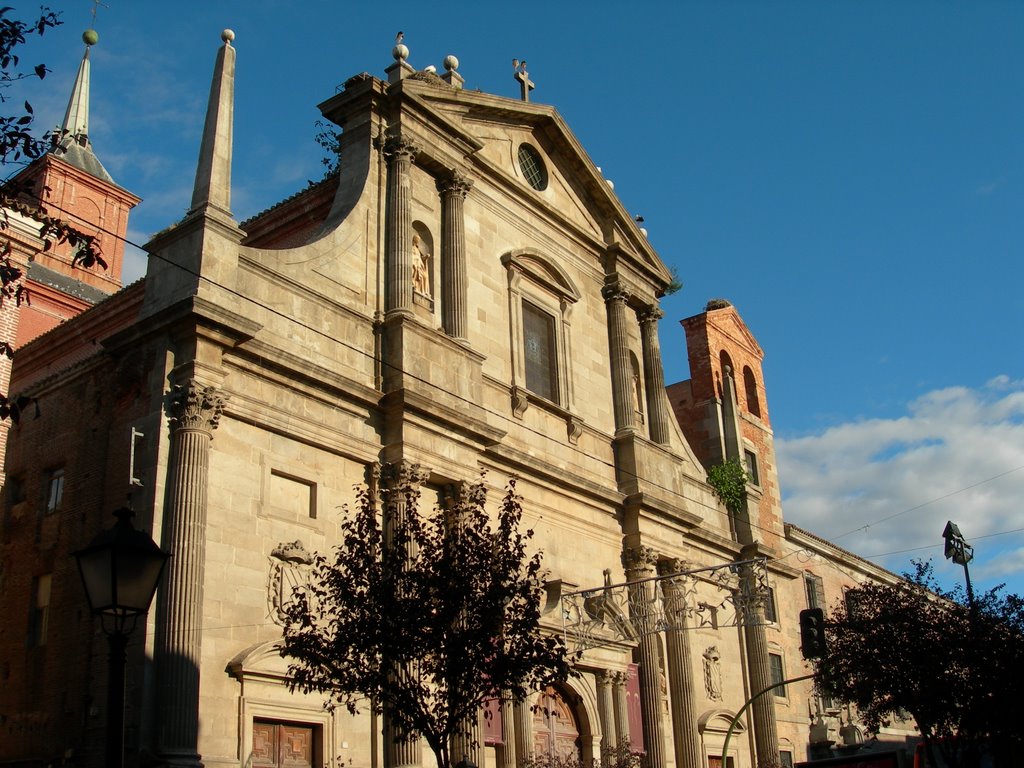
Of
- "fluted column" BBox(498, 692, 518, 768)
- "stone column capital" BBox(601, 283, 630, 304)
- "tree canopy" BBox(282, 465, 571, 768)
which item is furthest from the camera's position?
"stone column capital" BBox(601, 283, 630, 304)

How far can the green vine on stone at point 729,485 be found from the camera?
1217 inches

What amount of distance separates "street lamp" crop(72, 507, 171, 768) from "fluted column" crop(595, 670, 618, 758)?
1603 centimetres

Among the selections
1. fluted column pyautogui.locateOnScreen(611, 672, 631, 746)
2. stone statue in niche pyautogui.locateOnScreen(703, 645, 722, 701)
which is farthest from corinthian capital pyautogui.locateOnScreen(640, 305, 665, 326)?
fluted column pyautogui.locateOnScreen(611, 672, 631, 746)

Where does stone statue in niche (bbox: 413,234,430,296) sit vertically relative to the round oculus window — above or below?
below

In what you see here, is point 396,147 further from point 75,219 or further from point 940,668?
point 940,668

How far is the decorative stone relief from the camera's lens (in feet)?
54.4

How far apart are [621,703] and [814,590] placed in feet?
50.7

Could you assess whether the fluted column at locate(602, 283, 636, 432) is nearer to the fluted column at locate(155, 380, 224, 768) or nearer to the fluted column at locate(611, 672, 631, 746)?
the fluted column at locate(611, 672, 631, 746)

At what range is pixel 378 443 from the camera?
19.4m

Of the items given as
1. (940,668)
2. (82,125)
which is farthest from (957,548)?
(82,125)

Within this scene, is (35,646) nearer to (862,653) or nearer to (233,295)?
(233,295)

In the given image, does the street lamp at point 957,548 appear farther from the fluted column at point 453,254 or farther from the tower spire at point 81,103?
the tower spire at point 81,103

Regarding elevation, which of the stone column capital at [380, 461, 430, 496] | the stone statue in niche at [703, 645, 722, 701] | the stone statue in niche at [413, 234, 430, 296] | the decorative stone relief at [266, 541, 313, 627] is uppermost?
the stone statue in niche at [413, 234, 430, 296]

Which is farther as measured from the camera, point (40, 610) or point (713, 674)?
point (713, 674)
